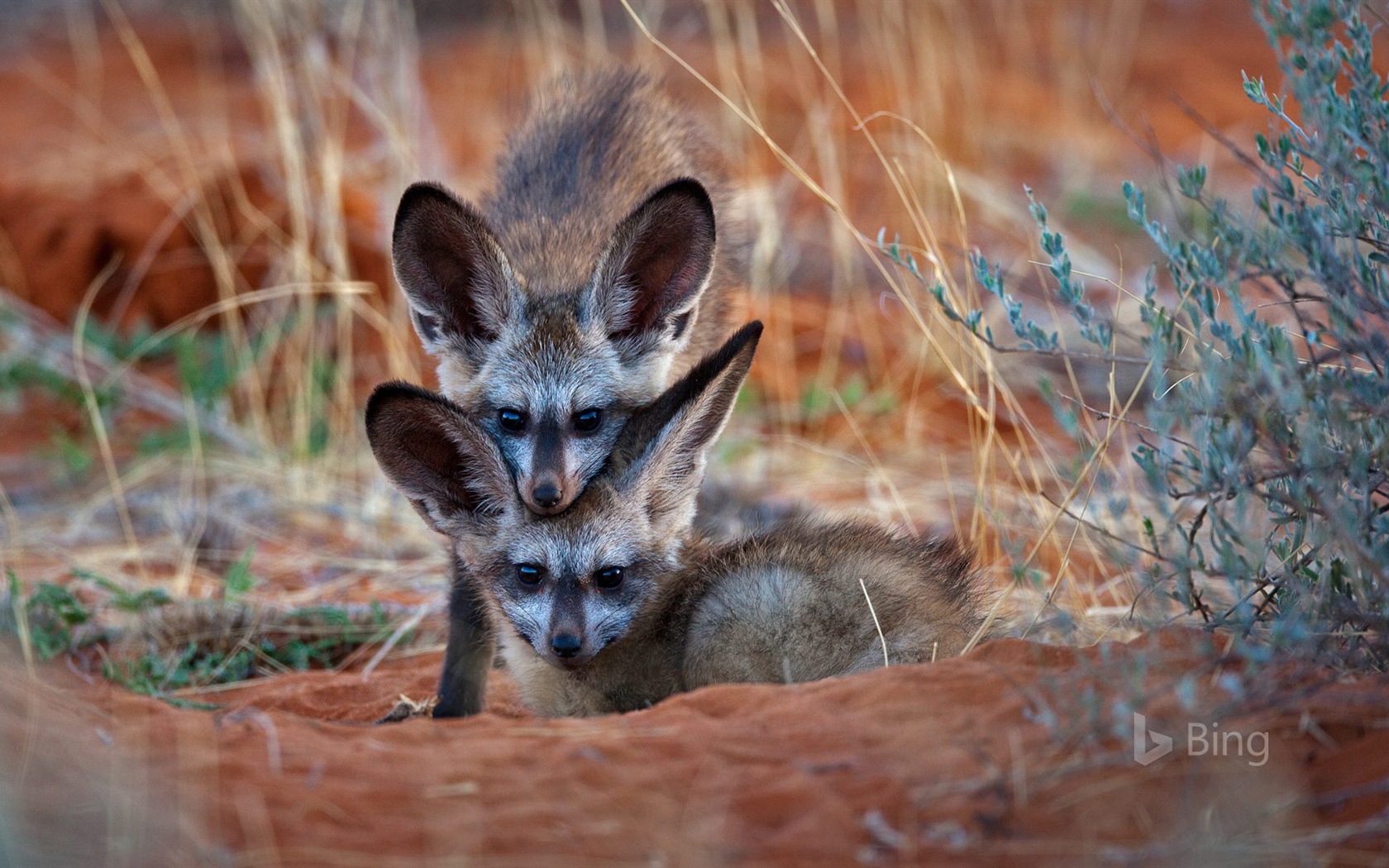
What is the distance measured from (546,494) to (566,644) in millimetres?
463

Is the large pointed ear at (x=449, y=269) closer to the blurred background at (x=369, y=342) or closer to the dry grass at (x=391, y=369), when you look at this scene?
the blurred background at (x=369, y=342)

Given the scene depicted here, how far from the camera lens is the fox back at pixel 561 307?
4738mm

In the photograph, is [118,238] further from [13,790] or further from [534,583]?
[13,790]

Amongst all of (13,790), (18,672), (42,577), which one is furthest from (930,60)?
(13,790)

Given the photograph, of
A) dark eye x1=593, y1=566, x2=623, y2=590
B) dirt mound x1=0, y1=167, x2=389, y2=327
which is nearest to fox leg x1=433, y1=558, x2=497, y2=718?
dark eye x1=593, y1=566, x2=623, y2=590

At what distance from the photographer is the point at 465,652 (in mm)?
4973

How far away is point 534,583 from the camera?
448 centimetres

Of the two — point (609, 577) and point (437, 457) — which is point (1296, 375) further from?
point (437, 457)

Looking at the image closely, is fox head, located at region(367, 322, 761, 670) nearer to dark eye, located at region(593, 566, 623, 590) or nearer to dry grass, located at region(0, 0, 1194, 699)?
dark eye, located at region(593, 566, 623, 590)

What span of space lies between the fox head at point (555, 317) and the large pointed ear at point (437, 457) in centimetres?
13

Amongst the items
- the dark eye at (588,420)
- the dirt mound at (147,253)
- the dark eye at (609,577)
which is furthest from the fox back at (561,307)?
the dirt mound at (147,253)

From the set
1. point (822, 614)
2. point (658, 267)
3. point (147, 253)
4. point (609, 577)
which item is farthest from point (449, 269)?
A: point (147, 253)

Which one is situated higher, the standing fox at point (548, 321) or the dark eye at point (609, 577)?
the standing fox at point (548, 321)

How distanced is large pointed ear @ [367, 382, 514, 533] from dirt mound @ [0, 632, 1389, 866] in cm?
105
